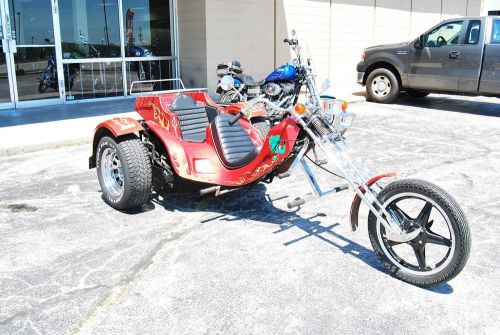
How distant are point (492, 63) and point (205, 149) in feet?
25.7

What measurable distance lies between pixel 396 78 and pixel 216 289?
9.60 meters

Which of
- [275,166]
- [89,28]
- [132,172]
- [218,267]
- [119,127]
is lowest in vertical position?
[218,267]

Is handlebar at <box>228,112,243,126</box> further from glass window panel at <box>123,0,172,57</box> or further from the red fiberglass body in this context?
glass window panel at <box>123,0,172,57</box>

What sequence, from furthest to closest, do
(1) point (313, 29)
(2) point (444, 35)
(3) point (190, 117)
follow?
(1) point (313, 29) → (2) point (444, 35) → (3) point (190, 117)

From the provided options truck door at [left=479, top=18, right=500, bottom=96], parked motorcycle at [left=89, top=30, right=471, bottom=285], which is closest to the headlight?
parked motorcycle at [left=89, top=30, right=471, bottom=285]

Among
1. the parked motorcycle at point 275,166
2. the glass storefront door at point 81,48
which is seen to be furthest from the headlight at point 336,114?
the glass storefront door at point 81,48

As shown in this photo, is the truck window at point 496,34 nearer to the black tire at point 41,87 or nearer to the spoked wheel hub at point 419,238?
the spoked wheel hub at point 419,238

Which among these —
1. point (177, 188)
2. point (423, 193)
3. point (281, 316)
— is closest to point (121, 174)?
point (177, 188)

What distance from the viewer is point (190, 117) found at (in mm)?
5125

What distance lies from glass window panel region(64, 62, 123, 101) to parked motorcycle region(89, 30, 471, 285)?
5756 millimetres

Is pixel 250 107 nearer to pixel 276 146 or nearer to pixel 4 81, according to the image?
pixel 276 146

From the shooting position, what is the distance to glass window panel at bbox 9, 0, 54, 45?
9445 mm

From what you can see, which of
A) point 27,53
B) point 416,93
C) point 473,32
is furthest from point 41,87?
point 473,32

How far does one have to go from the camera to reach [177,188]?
15.7 ft
